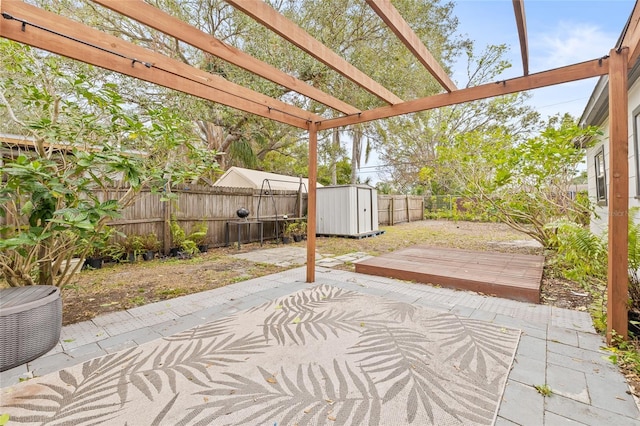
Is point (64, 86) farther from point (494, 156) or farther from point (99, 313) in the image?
point (494, 156)

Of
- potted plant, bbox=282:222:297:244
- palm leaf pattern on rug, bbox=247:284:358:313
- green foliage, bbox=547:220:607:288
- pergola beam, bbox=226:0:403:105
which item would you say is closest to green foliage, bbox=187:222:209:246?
potted plant, bbox=282:222:297:244

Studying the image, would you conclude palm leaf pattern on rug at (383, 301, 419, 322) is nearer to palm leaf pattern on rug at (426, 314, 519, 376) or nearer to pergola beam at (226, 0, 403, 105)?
palm leaf pattern on rug at (426, 314, 519, 376)

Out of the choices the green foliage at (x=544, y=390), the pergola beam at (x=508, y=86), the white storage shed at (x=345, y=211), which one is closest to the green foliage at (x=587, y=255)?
the pergola beam at (x=508, y=86)

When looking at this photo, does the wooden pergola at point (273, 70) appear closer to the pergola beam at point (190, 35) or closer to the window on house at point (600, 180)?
the pergola beam at point (190, 35)

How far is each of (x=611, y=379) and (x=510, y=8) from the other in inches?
98.2

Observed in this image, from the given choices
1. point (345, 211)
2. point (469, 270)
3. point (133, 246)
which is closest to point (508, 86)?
point (469, 270)

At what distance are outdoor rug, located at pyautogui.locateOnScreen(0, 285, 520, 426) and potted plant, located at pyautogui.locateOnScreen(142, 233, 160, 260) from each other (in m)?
3.68

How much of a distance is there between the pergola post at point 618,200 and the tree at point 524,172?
231cm

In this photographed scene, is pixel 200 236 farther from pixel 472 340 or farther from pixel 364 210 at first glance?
pixel 472 340

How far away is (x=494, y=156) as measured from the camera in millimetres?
5699

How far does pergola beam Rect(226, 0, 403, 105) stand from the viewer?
5.96 ft

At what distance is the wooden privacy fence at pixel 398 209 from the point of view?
13.1 meters

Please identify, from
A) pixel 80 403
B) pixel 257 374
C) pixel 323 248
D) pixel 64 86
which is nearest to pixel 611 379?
pixel 257 374

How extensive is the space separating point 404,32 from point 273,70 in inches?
47.4
